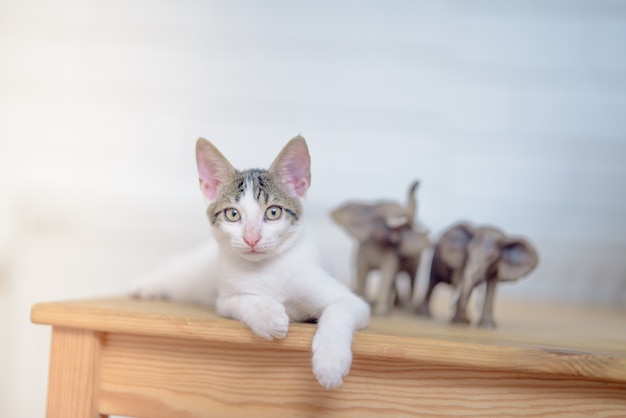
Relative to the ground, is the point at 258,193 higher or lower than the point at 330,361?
higher

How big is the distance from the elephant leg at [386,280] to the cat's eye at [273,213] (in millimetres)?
350

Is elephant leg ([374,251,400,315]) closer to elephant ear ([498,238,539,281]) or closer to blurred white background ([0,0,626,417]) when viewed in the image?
elephant ear ([498,238,539,281])

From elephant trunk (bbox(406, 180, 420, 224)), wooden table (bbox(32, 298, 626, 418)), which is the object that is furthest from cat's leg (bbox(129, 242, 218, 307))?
elephant trunk (bbox(406, 180, 420, 224))

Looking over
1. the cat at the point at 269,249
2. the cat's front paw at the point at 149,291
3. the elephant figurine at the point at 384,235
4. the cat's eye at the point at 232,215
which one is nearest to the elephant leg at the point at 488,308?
the elephant figurine at the point at 384,235

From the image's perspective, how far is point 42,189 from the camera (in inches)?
68.2

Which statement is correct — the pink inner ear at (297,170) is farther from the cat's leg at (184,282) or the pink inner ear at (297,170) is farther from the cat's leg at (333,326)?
the cat's leg at (184,282)

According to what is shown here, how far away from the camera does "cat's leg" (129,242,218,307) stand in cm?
114

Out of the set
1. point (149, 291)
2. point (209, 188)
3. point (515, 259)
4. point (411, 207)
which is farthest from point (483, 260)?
point (149, 291)

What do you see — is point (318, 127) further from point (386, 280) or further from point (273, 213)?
point (273, 213)

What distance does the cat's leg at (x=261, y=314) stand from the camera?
813 millimetres

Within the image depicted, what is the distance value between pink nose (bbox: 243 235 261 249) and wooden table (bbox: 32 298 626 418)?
113 mm

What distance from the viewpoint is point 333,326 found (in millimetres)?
811

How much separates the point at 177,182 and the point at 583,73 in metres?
1.16

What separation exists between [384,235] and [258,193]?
36 cm
